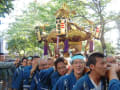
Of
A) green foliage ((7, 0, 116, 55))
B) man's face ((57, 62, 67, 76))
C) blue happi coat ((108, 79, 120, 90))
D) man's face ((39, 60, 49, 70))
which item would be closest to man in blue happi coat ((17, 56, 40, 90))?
man's face ((39, 60, 49, 70))

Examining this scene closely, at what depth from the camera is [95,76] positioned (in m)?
2.51

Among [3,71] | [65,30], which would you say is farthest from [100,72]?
[65,30]

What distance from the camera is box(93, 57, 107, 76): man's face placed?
8.04 feet

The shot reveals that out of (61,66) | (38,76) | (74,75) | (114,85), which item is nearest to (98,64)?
(114,85)

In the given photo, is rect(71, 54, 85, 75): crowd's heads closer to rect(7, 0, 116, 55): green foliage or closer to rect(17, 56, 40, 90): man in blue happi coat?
rect(17, 56, 40, 90): man in blue happi coat

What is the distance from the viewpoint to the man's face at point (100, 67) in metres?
2.45

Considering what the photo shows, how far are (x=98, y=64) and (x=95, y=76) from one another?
143 millimetres

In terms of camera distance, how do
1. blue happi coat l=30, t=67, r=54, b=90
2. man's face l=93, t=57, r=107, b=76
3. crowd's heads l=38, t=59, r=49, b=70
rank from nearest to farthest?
man's face l=93, t=57, r=107, b=76 < blue happi coat l=30, t=67, r=54, b=90 < crowd's heads l=38, t=59, r=49, b=70

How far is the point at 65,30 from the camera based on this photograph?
11250 mm

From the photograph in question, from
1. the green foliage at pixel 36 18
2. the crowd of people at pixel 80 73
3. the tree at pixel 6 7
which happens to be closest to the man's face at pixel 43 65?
the crowd of people at pixel 80 73

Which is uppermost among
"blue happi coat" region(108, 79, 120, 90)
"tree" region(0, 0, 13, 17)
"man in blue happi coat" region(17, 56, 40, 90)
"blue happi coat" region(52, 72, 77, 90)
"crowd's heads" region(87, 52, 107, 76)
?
"tree" region(0, 0, 13, 17)

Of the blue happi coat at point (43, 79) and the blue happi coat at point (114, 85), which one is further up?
the blue happi coat at point (114, 85)

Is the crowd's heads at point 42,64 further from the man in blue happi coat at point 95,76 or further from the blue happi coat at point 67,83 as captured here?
the man in blue happi coat at point 95,76

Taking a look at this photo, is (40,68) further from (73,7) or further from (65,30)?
(73,7)
